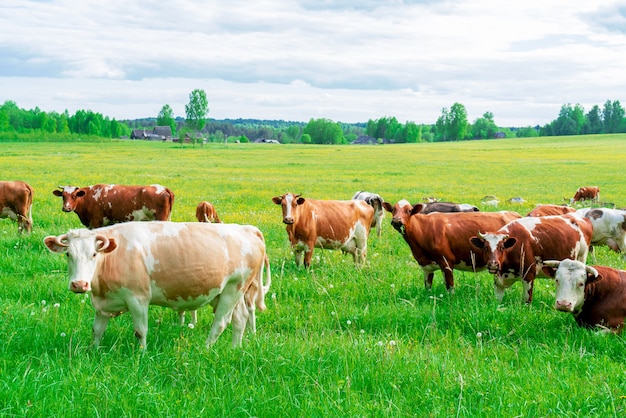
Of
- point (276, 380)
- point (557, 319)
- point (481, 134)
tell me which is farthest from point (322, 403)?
point (481, 134)

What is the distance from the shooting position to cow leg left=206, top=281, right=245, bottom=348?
24.2 ft

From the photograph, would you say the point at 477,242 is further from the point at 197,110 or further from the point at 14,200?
the point at 197,110

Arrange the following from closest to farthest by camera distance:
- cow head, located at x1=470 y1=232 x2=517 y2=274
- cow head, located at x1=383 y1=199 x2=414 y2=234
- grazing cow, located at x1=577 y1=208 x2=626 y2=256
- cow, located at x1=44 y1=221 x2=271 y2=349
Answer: cow, located at x1=44 y1=221 x2=271 y2=349, cow head, located at x1=470 y1=232 x2=517 y2=274, cow head, located at x1=383 y1=199 x2=414 y2=234, grazing cow, located at x1=577 y1=208 x2=626 y2=256

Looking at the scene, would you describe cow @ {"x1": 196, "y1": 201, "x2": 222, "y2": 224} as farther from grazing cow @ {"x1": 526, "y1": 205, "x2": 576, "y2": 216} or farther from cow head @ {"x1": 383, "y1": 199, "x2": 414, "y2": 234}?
grazing cow @ {"x1": 526, "y1": 205, "x2": 576, "y2": 216}

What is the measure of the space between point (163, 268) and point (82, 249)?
101 centimetres

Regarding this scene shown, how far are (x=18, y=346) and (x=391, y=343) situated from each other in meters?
4.18

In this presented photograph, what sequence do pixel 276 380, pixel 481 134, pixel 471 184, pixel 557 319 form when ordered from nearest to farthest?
pixel 276 380
pixel 557 319
pixel 471 184
pixel 481 134

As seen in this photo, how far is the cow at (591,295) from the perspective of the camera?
7.78 m

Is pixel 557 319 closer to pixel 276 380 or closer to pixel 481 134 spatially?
pixel 276 380

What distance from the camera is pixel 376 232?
1734 cm

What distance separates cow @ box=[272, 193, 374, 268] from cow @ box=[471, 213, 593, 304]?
3.15 meters

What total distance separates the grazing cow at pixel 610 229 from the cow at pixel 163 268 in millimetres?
9036

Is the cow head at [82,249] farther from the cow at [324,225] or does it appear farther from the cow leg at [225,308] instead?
the cow at [324,225]

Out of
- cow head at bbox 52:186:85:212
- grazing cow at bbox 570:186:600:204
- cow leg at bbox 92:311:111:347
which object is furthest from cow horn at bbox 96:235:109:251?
grazing cow at bbox 570:186:600:204
